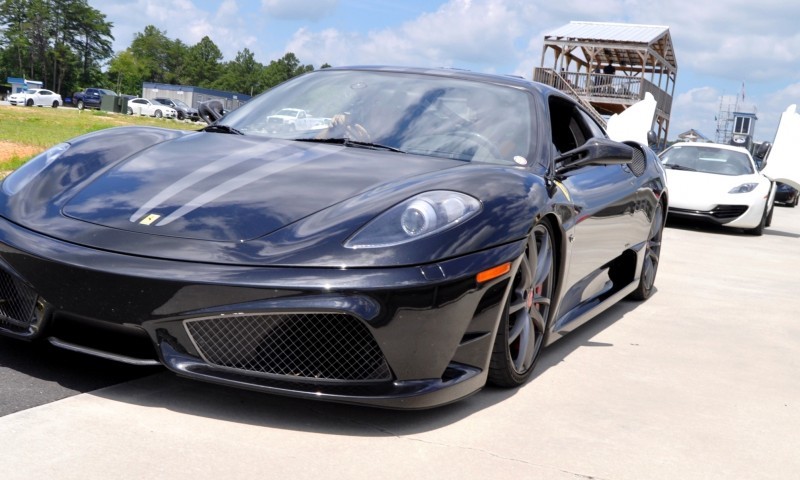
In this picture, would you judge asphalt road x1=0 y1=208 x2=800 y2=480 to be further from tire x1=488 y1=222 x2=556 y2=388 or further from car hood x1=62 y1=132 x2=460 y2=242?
car hood x1=62 y1=132 x2=460 y2=242

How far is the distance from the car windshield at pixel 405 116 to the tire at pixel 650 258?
7.23ft

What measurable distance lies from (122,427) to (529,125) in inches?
87.9

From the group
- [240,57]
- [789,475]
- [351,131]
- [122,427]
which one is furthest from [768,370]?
[240,57]

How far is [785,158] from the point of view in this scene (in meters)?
14.8

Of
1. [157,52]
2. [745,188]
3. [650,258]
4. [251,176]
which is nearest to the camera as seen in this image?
[251,176]

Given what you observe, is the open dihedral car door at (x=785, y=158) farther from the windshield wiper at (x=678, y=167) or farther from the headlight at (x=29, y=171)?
the headlight at (x=29, y=171)

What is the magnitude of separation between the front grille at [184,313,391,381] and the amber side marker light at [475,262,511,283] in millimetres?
420

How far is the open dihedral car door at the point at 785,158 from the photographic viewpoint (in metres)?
14.6

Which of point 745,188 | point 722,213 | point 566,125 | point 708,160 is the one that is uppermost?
point 566,125

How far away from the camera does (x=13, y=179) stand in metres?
3.69

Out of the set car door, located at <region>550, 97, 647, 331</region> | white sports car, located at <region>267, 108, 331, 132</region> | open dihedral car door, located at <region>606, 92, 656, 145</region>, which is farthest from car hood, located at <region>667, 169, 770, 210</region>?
white sports car, located at <region>267, 108, 331, 132</region>

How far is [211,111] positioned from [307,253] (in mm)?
2178

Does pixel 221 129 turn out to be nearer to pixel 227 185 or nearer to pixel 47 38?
pixel 227 185

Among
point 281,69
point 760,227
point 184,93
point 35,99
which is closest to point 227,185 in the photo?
point 760,227
